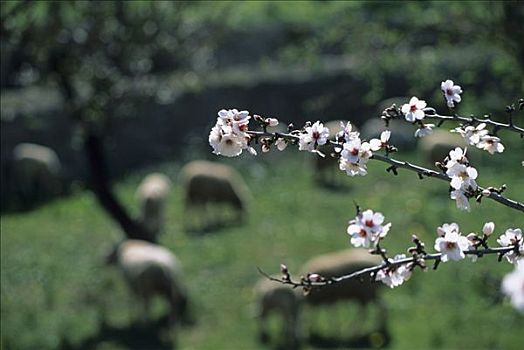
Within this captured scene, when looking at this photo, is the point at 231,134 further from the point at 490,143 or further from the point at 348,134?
the point at 490,143

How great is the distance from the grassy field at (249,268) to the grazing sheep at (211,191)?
28 centimetres

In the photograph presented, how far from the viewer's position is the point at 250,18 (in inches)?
1009

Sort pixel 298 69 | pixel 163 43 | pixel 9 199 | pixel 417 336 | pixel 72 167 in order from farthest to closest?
pixel 298 69 → pixel 72 167 → pixel 9 199 → pixel 163 43 → pixel 417 336

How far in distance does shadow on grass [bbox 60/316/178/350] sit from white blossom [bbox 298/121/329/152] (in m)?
7.75

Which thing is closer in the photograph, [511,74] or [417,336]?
[417,336]

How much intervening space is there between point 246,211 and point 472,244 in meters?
13.6

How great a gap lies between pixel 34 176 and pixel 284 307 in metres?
8.44

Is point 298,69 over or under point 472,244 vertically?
over

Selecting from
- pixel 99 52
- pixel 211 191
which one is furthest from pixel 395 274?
pixel 211 191

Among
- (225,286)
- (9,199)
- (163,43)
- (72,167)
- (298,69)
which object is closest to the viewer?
(225,286)

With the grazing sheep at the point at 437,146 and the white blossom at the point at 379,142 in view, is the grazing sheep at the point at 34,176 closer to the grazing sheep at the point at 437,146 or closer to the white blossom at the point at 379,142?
the grazing sheep at the point at 437,146

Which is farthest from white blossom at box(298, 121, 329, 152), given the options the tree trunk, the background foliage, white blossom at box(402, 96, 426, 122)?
the tree trunk

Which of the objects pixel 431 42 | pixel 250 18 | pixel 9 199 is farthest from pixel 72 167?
pixel 431 42

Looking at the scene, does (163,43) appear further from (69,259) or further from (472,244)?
(472,244)
